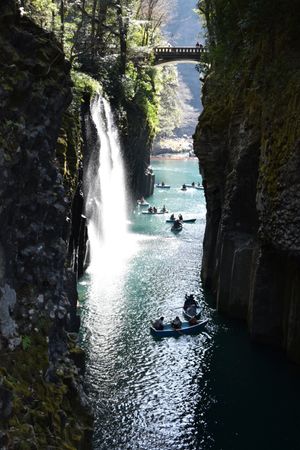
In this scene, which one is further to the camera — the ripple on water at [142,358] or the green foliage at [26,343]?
the ripple on water at [142,358]

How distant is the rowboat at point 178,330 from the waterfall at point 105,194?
12154mm

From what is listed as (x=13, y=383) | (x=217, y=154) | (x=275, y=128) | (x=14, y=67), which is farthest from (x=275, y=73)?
(x=13, y=383)

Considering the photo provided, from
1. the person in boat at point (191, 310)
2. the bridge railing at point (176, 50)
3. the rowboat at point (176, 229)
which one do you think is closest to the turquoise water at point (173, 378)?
the person in boat at point (191, 310)

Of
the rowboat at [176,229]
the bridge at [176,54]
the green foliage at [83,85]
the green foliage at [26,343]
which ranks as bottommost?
the rowboat at [176,229]

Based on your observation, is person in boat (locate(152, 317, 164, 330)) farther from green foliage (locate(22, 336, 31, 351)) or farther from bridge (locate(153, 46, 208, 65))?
bridge (locate(153, 46, 208, 65))

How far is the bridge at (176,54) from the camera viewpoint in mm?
65000

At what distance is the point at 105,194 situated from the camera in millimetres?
50469

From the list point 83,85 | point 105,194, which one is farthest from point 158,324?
point 105,194

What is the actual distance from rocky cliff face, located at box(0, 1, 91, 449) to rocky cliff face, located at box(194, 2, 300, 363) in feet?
36.1

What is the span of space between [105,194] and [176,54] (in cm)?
2511

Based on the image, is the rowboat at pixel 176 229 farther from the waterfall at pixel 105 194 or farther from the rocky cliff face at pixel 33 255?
the rocky cliff face at pixel 33 255

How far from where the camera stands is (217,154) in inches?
1314

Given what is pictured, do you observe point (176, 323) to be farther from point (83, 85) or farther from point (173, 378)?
point (83, 85)

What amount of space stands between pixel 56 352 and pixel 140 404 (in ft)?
22.4
